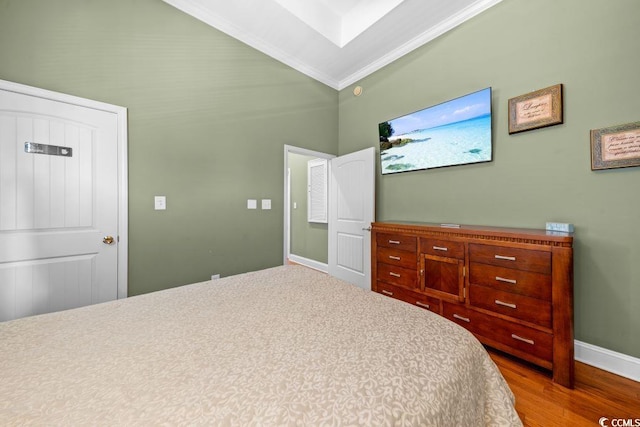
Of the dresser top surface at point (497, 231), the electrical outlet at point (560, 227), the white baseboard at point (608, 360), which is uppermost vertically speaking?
the electrical outlet at point (560, 227)

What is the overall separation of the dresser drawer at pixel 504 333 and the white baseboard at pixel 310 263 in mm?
2499

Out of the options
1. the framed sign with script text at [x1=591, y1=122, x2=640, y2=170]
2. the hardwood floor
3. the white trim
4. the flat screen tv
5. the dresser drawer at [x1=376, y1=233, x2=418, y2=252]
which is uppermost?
the white trim

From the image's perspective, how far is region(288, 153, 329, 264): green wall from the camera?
4.60 metres

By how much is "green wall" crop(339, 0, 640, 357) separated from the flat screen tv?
0.11 meters

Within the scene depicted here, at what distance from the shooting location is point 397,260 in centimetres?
250

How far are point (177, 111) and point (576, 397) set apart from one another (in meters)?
3.80

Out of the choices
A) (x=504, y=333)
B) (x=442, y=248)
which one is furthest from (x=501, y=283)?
(x=442, y=248)

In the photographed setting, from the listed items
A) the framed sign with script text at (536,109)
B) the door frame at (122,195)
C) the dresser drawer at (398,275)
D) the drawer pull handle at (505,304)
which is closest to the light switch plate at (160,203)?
the door frame at (122,195)

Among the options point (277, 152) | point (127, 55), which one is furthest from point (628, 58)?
point (127, 55)

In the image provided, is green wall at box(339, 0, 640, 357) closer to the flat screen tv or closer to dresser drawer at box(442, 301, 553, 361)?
the flat screen tv

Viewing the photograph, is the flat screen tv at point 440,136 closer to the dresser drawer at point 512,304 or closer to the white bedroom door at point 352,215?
the white bedroom door at point 352,215

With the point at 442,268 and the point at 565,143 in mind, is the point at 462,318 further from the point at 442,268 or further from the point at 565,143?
the point at 565,143

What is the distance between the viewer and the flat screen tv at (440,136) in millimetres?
2291

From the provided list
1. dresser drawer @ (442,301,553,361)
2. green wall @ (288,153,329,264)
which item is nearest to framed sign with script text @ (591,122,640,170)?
dresser drawer @ (442,301,553,361)
